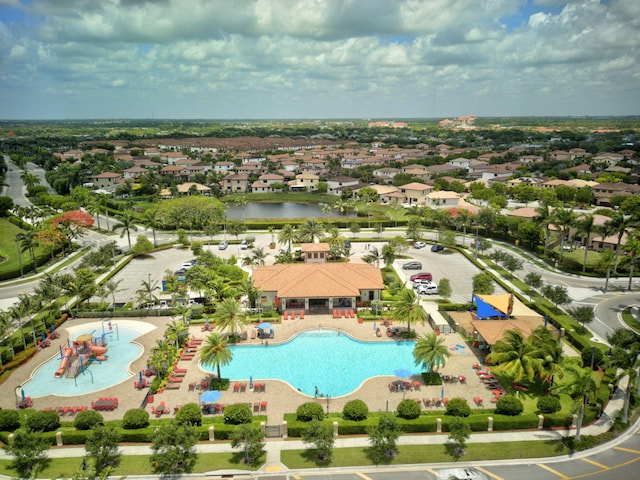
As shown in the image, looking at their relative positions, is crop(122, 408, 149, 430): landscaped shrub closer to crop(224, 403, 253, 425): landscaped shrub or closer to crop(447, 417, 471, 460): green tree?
crop(224, 403, 253, 425): landscaped shrub

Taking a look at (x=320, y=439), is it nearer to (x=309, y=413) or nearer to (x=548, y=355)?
(x=309, y=413)

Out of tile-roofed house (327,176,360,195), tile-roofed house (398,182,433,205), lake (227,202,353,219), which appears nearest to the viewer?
lake (227,202,353,219)

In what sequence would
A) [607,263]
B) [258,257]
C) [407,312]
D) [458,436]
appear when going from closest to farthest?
[458,436]
[407,312]
[607,263]
[258,257]

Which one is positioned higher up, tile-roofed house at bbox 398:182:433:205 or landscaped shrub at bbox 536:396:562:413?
tile-roofed house at bbox 398:182:433:205

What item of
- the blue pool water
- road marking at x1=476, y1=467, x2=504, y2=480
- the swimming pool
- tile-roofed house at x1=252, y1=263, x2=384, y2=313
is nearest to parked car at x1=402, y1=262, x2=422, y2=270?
tile-roofed house at x1=252, y1=263, x2=384, y2=313

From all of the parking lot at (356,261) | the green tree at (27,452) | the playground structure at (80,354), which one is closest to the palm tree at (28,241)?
the parking lot at (356,261)

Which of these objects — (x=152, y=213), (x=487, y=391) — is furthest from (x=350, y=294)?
(x=152, y=213)

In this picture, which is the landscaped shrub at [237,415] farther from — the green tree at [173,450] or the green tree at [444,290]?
the green tree at [444,290]

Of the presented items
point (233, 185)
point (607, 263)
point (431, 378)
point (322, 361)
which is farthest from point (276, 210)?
point (431, 378)
